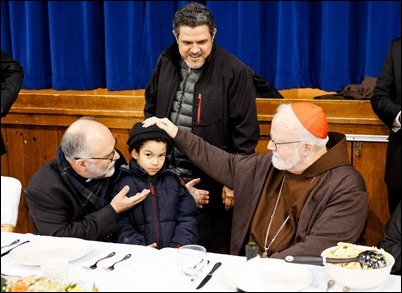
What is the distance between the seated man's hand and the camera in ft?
→ 9.55

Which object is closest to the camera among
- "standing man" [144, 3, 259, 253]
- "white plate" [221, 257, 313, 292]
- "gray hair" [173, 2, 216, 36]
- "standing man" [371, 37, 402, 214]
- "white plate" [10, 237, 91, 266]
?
"white plate" [221, 257, 313, 292]

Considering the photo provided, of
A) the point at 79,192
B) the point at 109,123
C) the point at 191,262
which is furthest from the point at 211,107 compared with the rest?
the point at 191,262

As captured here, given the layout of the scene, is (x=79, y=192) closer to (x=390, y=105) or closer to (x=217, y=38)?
(x=390, y=105)

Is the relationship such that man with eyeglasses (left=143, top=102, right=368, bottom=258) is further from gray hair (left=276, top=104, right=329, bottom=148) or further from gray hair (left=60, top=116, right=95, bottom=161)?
gray hair (left=60, top=116, right=95, bottom=161)

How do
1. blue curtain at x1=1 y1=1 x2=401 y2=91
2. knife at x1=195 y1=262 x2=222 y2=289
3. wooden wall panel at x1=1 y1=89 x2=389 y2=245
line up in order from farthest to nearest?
1. blue curtain at x1=1 y1=1 x2=401 y2=91
2. wooden wall panel at x1=1 y1=89 x2=389 y2=245
3. knife at x1=195 y1=262 x2=222 y2=289

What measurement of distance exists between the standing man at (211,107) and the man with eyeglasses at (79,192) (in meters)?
0.58

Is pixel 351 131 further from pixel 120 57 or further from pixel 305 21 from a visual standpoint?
pixel 120 57

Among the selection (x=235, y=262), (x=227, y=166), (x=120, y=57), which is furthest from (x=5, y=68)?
(x=235, y=262)

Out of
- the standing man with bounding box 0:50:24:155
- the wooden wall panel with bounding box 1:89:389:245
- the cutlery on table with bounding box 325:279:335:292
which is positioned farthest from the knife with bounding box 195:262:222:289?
the wooden wall panel with bounding box 1:89:389:245

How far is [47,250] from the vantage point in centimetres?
213

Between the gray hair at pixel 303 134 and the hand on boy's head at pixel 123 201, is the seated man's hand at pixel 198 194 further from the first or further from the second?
the gray hair at pixel 303 134

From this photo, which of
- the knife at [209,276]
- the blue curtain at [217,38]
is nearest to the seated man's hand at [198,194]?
the knife at [209,276]

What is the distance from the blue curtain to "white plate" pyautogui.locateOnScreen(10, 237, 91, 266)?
1.91 m

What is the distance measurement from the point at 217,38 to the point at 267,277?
2302mm
